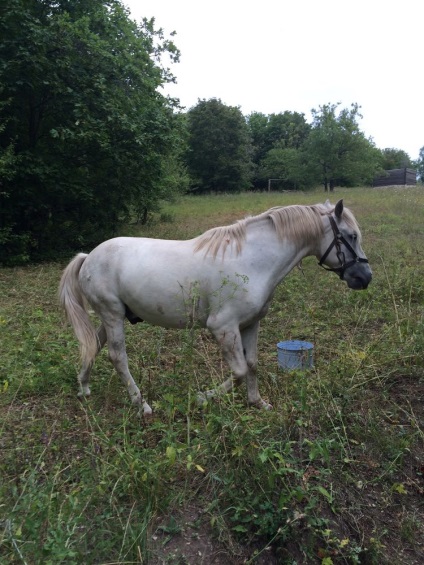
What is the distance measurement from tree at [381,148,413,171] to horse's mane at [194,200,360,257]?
71287 mm

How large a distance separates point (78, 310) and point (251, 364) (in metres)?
1.59

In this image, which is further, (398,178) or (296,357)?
(398,178)

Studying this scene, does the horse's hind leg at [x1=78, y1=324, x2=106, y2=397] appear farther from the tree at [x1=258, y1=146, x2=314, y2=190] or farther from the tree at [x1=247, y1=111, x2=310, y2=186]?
the tree at [x1=247, y1=111, x2=310, y2=186]

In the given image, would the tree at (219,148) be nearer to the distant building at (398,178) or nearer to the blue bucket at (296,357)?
the distant building at (398,178)

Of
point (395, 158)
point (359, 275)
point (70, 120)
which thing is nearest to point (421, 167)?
point (395, 158)

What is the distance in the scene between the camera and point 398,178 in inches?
1373

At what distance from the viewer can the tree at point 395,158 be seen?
6794 centimetres

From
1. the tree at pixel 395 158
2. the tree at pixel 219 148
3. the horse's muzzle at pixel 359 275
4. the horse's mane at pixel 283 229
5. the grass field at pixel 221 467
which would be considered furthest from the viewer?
the tree at pixel 395 158

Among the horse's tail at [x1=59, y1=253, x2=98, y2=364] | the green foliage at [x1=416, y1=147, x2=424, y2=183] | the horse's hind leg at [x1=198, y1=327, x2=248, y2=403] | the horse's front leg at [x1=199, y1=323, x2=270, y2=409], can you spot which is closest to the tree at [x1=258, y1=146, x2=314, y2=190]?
the horse's tail at [x1=59, y1=253, x2=98, y2=364]

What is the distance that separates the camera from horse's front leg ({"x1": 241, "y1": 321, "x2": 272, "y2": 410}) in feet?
11.4

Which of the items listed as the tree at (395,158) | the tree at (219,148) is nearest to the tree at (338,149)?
the tree at (219,148)

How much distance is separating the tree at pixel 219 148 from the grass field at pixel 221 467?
37434mm

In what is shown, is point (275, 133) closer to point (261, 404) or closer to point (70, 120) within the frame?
point (70, 120)

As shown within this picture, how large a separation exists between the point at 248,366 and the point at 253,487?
4.40 feet
